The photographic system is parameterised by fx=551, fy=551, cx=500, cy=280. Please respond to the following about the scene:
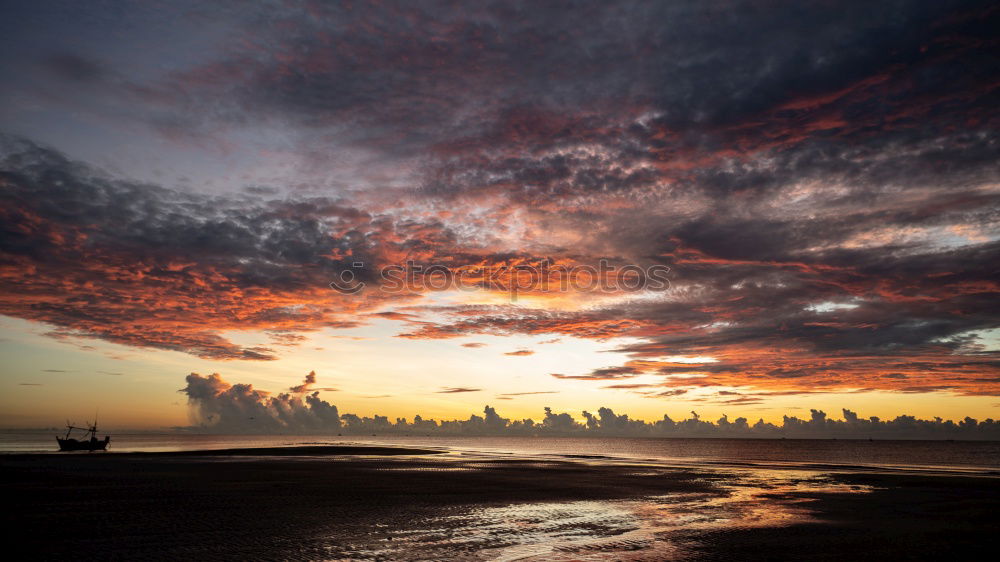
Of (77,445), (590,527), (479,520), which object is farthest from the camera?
(77,445)

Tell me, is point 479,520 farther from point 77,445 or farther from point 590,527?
point 77,445

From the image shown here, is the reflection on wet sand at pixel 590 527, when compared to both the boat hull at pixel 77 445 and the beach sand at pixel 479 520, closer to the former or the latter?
the beach sand at pixel 479 520

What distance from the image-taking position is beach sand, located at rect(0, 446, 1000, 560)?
1908cm

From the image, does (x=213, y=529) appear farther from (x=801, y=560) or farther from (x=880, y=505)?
(x=880, y=505)

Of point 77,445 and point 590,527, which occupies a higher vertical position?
point 590,527

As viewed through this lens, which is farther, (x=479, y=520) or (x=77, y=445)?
(x=77, y=445)

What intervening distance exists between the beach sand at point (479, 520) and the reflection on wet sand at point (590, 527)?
81mm

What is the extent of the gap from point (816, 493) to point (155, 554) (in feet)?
132

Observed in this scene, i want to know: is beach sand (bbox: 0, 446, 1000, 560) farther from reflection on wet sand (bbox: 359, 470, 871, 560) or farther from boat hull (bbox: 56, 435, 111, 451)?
boat hull (bbox: 56, 435, 111, 451)

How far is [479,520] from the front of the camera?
82.7 ft

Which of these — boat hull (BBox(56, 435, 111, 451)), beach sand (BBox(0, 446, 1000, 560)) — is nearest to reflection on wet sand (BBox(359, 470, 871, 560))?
beach sand (BBox(0, 446, 1000, 560))

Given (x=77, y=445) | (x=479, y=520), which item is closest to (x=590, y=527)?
(x=479, y=520)

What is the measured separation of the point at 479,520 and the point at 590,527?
16.6 feet

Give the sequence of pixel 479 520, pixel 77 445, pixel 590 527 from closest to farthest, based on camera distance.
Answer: pixel 590 527 → pixel 479 520 → pixel 77 445
